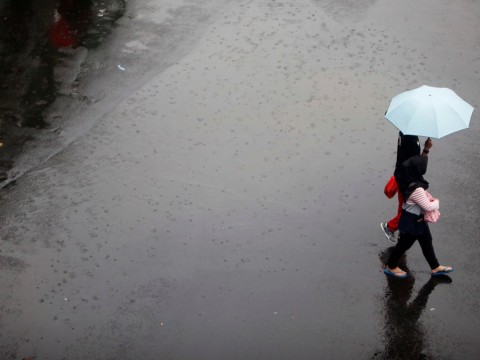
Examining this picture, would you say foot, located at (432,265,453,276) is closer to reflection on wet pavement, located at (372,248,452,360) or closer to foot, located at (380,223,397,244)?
reflection on wet pavement, located at (372,248,452,360)

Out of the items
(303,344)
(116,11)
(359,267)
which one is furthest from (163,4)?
(303,344)

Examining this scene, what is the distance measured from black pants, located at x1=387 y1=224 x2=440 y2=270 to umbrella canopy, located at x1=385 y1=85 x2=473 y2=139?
3.30 ft

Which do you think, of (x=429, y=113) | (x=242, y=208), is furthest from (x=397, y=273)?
(x=242, y=208)

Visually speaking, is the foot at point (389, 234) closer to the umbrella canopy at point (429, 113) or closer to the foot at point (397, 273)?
the foot at point (397, 273)

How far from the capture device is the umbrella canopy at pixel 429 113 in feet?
19.2

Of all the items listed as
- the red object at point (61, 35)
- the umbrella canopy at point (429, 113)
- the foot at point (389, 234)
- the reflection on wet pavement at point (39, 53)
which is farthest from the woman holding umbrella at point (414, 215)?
the red object at point (61, 35)

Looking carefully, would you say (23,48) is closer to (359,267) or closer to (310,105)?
(310,105)

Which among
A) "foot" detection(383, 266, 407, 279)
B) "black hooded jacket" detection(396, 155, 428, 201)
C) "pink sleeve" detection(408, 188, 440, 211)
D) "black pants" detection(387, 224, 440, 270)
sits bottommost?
"foot" detection(383, 266, 407, 279)

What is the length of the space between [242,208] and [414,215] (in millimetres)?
2048

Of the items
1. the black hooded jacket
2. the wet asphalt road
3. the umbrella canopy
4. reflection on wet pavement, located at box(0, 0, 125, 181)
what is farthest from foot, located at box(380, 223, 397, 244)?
reflection on wet pavement, located at box(0, 0, 125, 181)

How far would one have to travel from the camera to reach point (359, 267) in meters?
6.64

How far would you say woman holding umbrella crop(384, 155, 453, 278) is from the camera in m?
5.94

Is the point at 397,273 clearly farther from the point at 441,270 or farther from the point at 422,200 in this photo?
the point at 422,200

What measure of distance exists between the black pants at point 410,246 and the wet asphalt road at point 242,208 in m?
0.23
